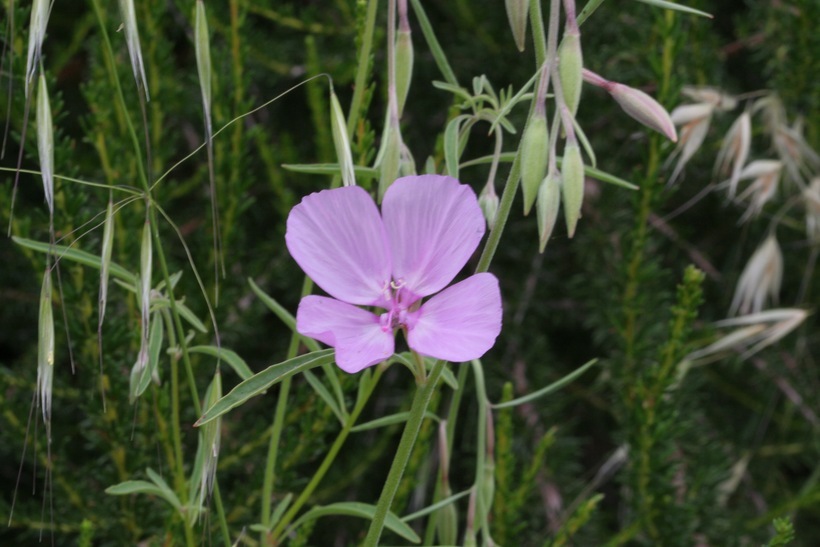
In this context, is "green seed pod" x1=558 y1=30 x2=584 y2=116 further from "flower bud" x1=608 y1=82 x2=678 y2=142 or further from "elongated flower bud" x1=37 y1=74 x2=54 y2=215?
"elongated flower bud" x1=37 y1=74 x2=54 y2=215

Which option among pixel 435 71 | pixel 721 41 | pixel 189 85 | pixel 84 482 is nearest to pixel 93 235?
pixel 84 482

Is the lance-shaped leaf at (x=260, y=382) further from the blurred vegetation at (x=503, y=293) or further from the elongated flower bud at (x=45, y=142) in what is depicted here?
the blurred vegetation at (x=503, y=293)

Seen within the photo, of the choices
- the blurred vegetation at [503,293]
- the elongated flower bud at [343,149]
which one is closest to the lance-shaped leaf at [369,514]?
the blurred vegetation at [503,293]

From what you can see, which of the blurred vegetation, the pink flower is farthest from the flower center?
the blurred vegetation

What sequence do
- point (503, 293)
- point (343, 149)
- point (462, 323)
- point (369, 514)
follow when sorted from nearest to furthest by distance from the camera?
point (462, 323) → point (343, 149) → point (369, 514) → point (503, 293)

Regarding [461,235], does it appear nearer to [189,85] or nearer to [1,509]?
[1,509]

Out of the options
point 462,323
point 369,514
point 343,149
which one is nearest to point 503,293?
point 369,514

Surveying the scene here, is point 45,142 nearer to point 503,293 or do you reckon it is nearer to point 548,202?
point 548,202
